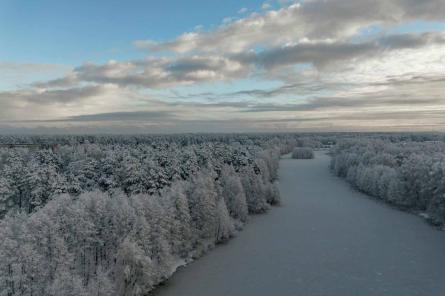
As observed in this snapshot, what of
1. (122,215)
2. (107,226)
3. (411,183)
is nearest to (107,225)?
(107,226)

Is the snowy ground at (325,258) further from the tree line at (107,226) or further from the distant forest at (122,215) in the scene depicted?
the tree line at (107,226)

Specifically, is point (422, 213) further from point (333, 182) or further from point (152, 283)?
point (152, 283)

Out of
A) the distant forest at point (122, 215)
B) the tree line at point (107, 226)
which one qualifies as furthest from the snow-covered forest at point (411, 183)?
the tree line at point (107, 226)

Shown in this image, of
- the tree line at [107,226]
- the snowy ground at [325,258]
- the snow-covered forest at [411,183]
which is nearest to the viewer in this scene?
the tree line at [107,226]

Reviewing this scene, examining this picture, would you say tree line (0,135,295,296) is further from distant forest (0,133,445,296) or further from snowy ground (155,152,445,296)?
snowy ground (155,152,445,296)

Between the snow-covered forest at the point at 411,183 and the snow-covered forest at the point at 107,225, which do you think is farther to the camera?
the snow-covered forest at the point at 411,183

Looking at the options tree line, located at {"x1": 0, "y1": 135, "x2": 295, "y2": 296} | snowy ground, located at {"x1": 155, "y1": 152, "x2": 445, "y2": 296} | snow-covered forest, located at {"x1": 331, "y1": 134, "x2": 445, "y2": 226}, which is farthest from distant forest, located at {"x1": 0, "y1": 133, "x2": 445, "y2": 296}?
snowy ground, located at {"x1": 155, "y1": 152, "x2": 445, "y2": 296}

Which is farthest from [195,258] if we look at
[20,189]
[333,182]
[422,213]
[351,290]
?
[333,182]

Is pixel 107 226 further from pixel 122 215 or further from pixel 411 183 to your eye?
pixel 411 183
